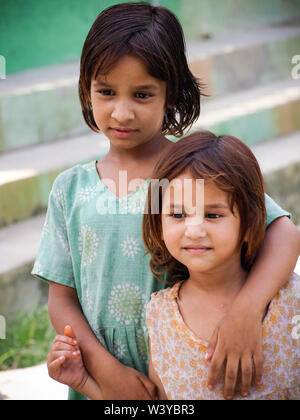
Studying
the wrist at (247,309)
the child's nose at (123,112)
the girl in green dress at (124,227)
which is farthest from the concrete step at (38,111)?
the wrist at (247,309)

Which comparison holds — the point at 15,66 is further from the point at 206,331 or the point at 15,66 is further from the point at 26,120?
the point at 206,331

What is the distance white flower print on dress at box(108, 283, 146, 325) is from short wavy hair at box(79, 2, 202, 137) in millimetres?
548

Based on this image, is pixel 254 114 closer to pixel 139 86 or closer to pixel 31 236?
pixel 31 236

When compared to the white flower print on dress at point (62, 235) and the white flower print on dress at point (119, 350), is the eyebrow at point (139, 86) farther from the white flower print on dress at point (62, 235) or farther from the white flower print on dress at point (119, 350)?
the white flower print on dress at point (119, 350)

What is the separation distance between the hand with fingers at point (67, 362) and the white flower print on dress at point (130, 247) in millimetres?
268

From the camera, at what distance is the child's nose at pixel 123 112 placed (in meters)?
1.83

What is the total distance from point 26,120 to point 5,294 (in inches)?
63.6

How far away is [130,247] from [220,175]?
37 cm

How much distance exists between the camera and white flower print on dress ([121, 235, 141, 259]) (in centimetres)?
197

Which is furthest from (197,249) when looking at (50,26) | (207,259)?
(50,26)

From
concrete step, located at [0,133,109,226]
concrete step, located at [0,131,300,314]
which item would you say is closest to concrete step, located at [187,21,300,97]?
concrete step, located at [0,131,300,314]

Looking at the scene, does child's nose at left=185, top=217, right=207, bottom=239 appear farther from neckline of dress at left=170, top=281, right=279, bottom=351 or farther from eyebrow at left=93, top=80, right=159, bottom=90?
eyebrow at left=93, top=80, right=159, bottom=90

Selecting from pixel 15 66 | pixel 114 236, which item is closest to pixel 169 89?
pixel 114 236

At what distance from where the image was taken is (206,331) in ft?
6.03
